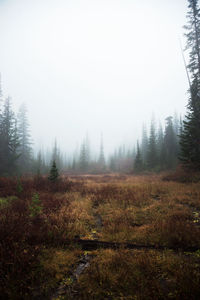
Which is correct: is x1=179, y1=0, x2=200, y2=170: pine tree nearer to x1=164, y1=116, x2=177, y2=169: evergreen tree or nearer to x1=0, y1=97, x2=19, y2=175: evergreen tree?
x1=164, y1=116, x2=177, y2=169: evergreen tree

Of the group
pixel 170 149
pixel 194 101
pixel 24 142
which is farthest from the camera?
pixel 24 142

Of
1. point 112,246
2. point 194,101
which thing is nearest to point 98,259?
point 112,246

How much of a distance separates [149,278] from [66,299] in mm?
1722

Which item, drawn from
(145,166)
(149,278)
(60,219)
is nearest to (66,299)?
(149,278)

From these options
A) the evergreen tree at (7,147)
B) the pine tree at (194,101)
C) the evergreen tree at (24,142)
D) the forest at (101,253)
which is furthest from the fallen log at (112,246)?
the evergreen tree at (24,142)

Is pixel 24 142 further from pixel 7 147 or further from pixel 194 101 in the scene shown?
pixel 194 101

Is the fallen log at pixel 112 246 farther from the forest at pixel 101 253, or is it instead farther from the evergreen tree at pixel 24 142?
the evergreen tree at pixel 24 142

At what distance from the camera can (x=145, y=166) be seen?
2914 centimetres

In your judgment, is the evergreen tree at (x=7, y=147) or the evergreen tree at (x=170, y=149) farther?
the evergreen tree at (x=170, y=149)

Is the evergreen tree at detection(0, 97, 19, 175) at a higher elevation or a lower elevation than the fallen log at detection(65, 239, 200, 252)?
higher

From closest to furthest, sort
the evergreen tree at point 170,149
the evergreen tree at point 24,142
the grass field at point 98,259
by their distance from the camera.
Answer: the grass field at point 98,259 < the evergreen tree at point 170,149 < the evergreen tree at point 24,142

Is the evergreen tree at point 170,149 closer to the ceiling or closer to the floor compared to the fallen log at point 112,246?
closer to the ceiling

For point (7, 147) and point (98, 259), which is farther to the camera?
point (7, 147)

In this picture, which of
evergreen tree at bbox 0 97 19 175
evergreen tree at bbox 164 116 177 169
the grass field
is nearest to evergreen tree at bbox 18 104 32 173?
evergreen tree at bbox 0 97 19 175
